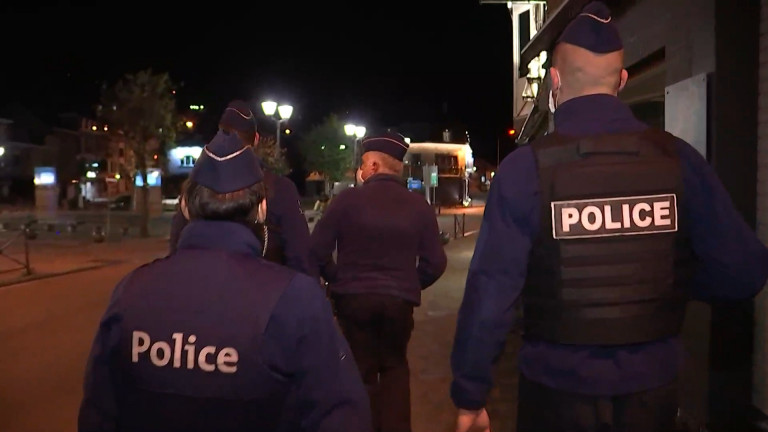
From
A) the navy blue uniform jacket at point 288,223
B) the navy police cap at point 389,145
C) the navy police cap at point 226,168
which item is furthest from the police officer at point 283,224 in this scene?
the navy police cap at point 226,168

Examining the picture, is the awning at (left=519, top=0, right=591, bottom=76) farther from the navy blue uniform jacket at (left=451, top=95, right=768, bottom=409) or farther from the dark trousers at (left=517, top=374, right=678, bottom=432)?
the dark trousers at (left=517, top=374, right=678, bottom=432)

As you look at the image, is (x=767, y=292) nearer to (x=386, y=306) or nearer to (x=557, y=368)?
(x=386, y=306)

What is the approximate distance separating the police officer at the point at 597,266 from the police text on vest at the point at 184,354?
2.57 feet

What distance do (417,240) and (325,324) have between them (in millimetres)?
2714

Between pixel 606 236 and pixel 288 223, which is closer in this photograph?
pixel 606 236

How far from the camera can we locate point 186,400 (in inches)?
74.1

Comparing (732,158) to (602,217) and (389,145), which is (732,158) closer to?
(389,145)

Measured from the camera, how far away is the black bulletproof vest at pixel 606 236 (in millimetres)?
2334

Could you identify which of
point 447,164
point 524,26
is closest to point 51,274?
point 524,26

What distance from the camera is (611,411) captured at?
7.68 feet

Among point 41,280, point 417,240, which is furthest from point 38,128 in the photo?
point 417,240

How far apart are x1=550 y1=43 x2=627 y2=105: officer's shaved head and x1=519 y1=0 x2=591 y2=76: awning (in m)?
3.04

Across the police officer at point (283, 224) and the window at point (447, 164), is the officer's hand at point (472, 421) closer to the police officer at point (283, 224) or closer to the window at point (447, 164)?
the police officer at point (283, 224)

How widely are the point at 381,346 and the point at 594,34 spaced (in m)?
2.58
